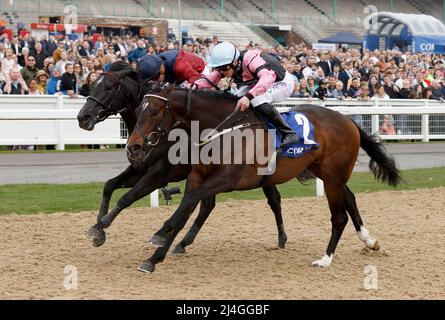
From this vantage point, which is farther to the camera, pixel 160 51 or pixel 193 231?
pixel 160 51

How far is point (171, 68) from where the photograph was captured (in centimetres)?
791

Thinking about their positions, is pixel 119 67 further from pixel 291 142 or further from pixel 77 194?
pixel 77 194

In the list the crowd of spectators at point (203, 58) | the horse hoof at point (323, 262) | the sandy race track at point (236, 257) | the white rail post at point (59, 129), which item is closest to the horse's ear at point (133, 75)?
the sandy race track at point (236, 257)

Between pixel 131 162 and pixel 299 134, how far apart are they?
152cm

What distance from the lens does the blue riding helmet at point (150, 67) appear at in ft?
25.4

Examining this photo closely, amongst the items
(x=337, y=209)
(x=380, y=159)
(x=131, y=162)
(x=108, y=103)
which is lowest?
(x=337, y=209)

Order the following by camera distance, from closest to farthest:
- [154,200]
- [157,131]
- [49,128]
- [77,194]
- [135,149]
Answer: [135,149] < [157,131] < [154,200] < [77,194] < [49,128]

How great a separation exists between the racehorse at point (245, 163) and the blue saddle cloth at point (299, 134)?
6 centimetres

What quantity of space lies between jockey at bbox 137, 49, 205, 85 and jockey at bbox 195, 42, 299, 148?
41 centimetres

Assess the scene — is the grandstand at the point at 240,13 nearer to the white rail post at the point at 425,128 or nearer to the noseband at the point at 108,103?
the white rail post at the point at 425,128

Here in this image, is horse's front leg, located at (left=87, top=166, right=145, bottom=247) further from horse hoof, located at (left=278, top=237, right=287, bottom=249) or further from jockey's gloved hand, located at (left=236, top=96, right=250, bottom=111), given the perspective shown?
horse hoof, located at (left=278, top=237, right=287, bottom=249)

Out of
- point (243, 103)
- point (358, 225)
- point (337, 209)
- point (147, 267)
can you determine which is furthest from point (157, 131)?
point (358, 225)
